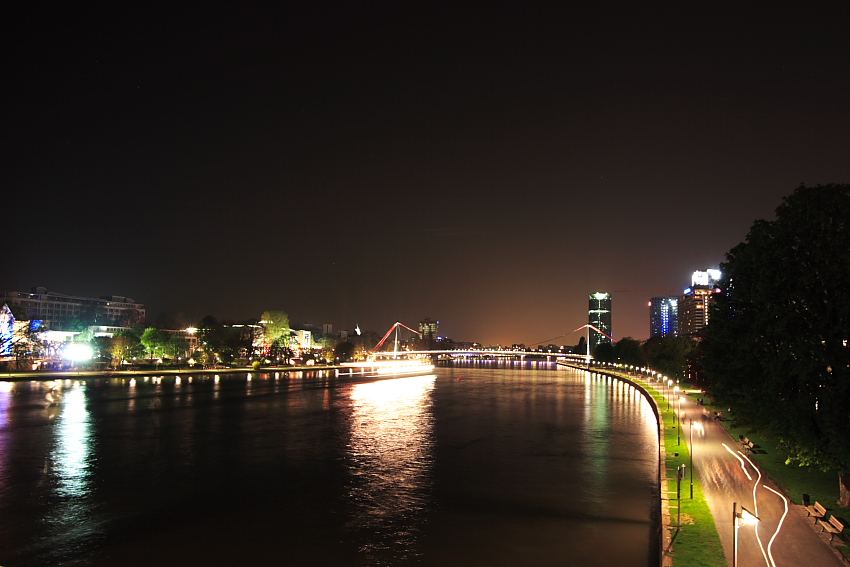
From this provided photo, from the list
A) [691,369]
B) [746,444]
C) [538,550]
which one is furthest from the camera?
[691,369]

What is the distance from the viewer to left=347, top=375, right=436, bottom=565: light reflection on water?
1361 cm

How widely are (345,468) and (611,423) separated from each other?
1745 cm

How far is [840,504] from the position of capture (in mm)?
13516

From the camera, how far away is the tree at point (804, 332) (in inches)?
492

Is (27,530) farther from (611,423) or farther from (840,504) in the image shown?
(611,423)

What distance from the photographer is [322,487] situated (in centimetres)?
1848

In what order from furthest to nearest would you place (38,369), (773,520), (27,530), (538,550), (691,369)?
(38,369)
(691,369)
(27,530)
(538,550)
(773,520)

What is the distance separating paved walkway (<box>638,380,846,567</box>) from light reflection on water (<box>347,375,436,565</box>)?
6.08 metres

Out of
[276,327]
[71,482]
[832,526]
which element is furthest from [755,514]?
[276,327]

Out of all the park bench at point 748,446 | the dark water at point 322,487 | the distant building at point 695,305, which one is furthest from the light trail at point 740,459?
the distant building at point 695,305

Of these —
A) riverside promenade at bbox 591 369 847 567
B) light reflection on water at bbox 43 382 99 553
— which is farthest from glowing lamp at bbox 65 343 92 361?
riverside promenade at bbox 591 369 847 567

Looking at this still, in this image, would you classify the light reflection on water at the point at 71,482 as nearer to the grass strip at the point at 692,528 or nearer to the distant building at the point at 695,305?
the grass strip at the point at 692,528

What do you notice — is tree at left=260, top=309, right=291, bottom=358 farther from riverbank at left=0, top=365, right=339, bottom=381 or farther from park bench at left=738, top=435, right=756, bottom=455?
park bench at left=738, top=435, right=756, bottom=455

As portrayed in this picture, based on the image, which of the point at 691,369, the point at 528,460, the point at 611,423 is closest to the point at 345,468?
the point at 528,460
